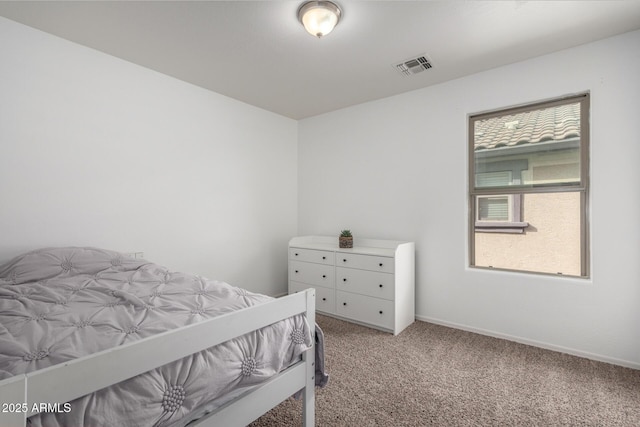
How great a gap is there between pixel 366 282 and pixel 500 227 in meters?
1.32

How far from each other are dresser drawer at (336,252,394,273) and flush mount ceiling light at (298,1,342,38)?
6.15ft

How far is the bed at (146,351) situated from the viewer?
2.53 ft

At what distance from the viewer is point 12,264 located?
1893 mm

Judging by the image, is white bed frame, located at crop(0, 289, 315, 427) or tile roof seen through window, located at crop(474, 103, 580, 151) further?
tile roof seen through window, located at crop(474, 103, 580, 151)

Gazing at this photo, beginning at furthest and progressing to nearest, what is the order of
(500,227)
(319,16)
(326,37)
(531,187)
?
(500,227) → (531,187) → (326,37) → (319,16)

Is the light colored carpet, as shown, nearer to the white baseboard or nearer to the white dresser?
the white baseboard

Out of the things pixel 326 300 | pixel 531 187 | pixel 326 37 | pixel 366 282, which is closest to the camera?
pixel 326 37

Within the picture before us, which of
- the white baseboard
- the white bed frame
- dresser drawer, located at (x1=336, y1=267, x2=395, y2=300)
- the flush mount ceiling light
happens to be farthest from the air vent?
the white baseboard

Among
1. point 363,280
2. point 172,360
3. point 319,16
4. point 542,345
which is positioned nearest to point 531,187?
point 542,345

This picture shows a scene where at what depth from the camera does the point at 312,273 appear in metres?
3.30

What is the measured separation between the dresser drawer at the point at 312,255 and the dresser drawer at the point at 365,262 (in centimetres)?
10

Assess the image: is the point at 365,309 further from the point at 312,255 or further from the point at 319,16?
the point at 319,16

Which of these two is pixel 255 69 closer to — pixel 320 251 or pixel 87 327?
pixel 320 251

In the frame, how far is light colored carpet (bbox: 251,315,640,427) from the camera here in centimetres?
164
